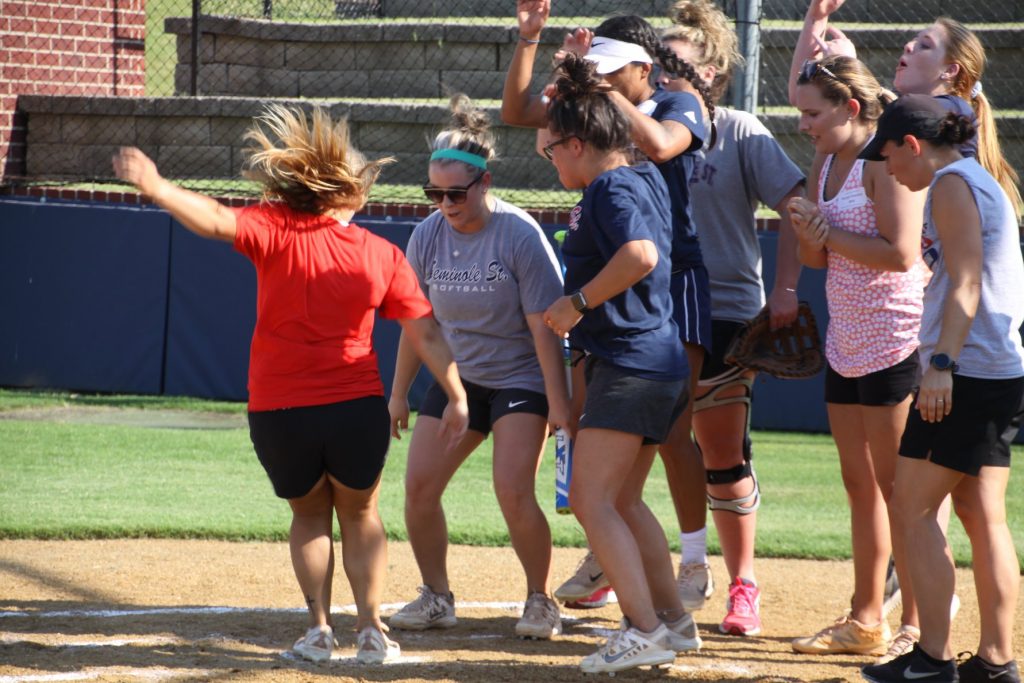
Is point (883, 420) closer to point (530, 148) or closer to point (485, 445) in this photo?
point (485, 445)

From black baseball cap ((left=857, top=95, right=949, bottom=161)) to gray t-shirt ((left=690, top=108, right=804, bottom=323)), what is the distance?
95 centimetres

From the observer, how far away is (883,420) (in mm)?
3988

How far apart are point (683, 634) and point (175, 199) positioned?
213 cm

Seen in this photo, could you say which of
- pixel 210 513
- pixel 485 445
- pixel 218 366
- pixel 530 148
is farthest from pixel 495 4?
pixel 210 513

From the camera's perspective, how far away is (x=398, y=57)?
13.3 metres

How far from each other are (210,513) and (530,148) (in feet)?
20.6

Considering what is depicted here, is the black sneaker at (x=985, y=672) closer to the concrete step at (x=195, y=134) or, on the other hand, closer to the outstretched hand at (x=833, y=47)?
the outstretched hand at (x=833, y=47)

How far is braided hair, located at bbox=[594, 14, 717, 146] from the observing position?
13.6 ft

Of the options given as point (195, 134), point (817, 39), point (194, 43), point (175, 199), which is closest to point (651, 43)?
point (817, 39)

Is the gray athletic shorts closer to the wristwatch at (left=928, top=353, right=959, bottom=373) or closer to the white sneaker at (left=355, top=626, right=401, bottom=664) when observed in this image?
the wristwatch at (left=928, top=353, right=959, bottom=373)

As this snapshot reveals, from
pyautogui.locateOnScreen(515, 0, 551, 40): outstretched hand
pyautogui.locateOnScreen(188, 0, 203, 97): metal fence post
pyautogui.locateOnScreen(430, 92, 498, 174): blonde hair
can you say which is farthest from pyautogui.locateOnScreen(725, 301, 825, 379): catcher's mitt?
pyautogui.locateOnScreen(188, 0, 203, 97): metal fence post

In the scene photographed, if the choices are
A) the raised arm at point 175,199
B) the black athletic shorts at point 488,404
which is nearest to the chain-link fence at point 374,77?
the black athletic shorts at point 488,404

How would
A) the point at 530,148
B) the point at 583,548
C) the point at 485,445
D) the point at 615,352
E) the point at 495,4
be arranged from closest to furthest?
the point at 615,352
the point at 583,548
the point at 485,445
the point at 530,148
the point at 495,4

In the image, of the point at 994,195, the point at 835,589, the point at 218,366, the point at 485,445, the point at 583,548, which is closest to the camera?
the point at 994,195
